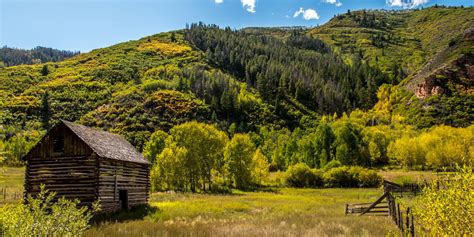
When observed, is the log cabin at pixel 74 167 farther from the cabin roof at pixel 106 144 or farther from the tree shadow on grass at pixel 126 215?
the tree shadow on grass at pixel 126 215

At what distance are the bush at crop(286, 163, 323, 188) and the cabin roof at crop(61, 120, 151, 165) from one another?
3974 centimetres

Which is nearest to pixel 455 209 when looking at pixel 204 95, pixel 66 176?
pixel 66 176

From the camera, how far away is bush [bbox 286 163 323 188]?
6962 centimetres

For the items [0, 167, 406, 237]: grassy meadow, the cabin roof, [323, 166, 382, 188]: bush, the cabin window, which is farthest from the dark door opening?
[323, 166, 382, 188]: bush

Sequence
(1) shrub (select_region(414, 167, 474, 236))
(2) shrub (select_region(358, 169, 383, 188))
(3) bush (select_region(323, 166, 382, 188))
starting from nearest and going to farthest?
(1) shrub (select_region(414, 167, 474, 236))
(2) shrub (select_region(358, 169, 383, 188))
(3) bush (select_region(323, 166, 382, 188))

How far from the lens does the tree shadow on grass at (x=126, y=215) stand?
25.6m

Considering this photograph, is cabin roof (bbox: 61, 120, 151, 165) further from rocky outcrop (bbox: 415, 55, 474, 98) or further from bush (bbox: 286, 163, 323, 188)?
rocky outcrop (bbox: 415, 55, 474, 98)

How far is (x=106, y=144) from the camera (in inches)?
1201

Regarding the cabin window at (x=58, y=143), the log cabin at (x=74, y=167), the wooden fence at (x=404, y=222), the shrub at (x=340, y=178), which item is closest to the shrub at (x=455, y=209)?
the wooden fence at (x=404, y=222)

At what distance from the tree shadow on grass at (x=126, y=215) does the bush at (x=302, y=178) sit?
136ft

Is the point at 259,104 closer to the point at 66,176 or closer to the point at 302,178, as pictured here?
the point at 302,178

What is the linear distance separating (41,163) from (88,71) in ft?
505

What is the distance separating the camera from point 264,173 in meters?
68.4

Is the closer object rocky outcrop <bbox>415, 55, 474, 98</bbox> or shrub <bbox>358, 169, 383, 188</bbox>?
shrub <bbox>358, 169, 383, 188</bbox>
